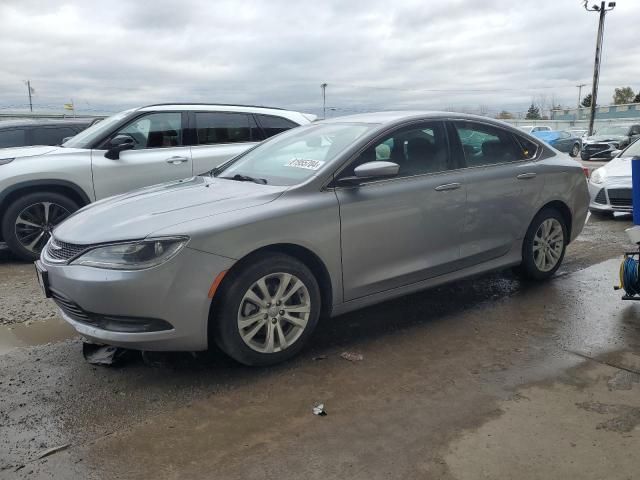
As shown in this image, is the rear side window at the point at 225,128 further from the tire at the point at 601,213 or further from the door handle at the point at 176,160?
the tire at the point at 601,213

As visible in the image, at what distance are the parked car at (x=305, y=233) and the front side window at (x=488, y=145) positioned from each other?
13mm

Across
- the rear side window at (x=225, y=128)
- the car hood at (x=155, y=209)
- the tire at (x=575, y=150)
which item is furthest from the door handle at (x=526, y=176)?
the tire at (x=575, y=150)

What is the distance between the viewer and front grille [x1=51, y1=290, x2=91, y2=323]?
10.6 feet

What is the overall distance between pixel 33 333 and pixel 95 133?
3175 millimetres

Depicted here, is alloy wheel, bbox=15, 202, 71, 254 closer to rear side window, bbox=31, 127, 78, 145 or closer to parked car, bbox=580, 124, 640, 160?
rear side window, bbox=31, 127, 78, 145

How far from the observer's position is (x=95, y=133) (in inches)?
260

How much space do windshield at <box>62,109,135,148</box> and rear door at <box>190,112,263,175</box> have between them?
0.86m

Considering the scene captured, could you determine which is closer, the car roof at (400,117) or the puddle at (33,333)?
the puddle at (33,333)

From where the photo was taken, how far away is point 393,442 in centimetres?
270

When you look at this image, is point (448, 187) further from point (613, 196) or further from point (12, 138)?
point (12, 138)

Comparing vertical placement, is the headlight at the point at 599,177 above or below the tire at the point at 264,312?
above

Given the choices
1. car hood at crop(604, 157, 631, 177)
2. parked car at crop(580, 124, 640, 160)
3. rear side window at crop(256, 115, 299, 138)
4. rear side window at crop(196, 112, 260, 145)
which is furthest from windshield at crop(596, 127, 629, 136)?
A: rear side window at crop(196, 112, 260, 145)

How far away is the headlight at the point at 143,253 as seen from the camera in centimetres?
308

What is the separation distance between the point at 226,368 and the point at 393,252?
1.38m
